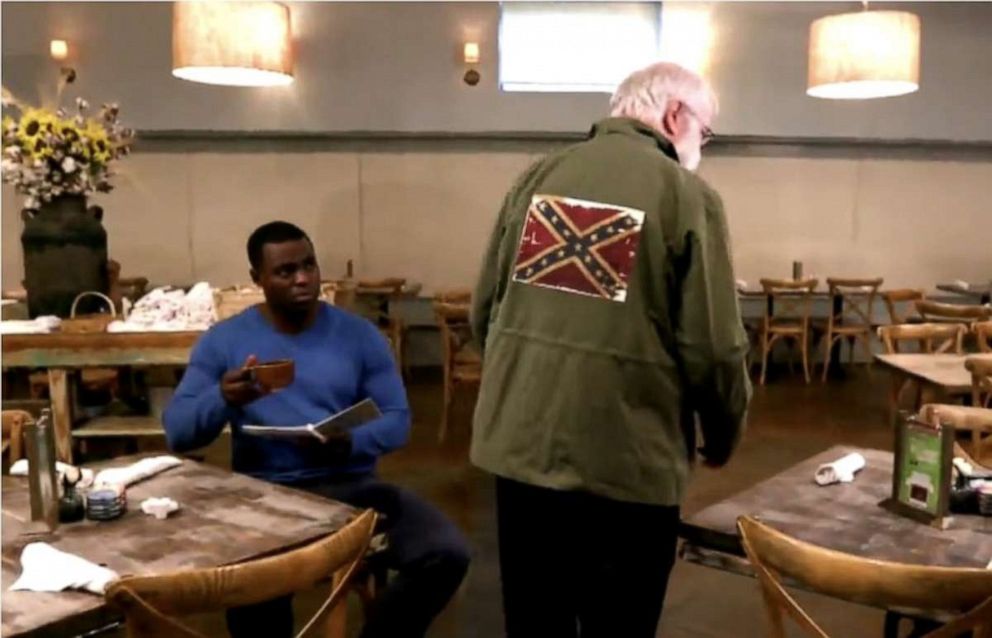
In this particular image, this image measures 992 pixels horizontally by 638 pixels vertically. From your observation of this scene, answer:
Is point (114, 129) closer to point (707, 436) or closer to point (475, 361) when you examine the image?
point (475, 361)

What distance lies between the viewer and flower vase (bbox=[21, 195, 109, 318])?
4.20 meters

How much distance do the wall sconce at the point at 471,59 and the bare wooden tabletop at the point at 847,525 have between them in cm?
659

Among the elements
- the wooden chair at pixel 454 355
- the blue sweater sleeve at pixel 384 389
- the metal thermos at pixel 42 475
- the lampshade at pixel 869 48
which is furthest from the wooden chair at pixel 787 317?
the metal thermos at pixel 42 475

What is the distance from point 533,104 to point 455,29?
0.89m

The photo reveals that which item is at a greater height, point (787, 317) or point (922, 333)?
point (922, 333)

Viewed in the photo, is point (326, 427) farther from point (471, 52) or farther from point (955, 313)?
point (471, 52)

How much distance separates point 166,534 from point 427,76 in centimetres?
689

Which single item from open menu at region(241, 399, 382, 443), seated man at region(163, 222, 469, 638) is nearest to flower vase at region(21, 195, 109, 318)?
seated man at region(163, 222, 469, 638)

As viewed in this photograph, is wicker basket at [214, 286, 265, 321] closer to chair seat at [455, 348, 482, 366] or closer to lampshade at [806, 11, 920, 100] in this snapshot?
chair seat at [455, 348, 482, 366]

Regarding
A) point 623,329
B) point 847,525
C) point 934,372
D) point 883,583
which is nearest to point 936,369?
point 934,372

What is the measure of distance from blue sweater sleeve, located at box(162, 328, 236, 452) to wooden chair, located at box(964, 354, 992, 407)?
264cm

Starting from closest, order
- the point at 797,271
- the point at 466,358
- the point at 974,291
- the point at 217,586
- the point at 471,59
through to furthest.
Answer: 1. the point at 217,586
2. the point at 466,358
3. the point at 974,291
4. the point at 797,271
5. the point at 471,59

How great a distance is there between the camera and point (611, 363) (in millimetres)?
1749

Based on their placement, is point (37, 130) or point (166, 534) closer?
point (166, 534)
